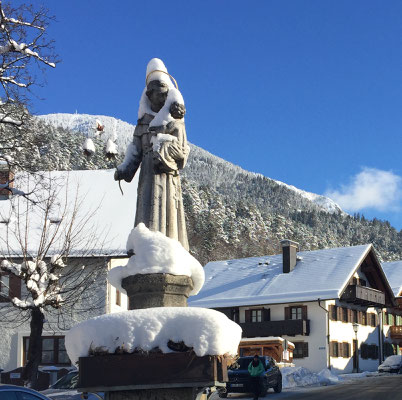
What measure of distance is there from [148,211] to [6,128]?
12.4 meters

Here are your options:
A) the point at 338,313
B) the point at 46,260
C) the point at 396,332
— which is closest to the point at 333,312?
the point at 338,313

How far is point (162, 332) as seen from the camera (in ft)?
20.3

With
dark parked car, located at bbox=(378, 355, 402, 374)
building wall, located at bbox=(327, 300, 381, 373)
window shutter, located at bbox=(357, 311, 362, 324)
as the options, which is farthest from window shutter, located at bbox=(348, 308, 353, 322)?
dark parked car, located at bbox=(378, 355, 402, 374)

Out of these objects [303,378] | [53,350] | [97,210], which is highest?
[97,210]

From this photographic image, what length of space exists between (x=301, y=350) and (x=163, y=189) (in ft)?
120

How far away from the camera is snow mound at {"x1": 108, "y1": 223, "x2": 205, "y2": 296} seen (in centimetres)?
737

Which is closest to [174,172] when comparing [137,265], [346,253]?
[137,265]

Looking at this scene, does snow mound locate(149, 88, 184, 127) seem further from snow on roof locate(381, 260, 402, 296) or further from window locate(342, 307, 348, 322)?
snow on roof locate(381, 260, 402, 296)

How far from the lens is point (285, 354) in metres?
36.4

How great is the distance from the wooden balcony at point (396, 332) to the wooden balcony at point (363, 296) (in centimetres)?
470

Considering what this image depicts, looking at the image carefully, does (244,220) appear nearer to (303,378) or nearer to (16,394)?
(303,378)

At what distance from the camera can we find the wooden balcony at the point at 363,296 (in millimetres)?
44344

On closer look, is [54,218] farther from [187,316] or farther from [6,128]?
[187,316]

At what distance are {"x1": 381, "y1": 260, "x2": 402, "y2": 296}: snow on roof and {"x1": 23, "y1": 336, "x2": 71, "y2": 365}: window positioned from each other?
1302 inches
